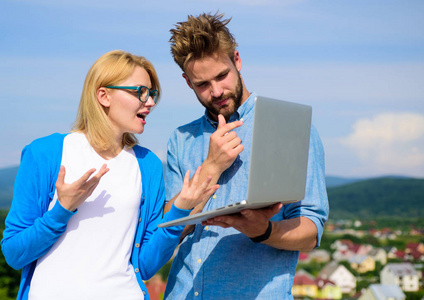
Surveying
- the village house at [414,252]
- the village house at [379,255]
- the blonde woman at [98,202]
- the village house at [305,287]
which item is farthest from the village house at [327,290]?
the blonde woman at [98,202]

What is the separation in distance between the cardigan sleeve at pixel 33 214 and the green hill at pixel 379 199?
99.5m

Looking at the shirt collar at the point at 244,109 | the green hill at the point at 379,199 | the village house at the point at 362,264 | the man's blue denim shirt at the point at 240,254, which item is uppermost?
the shirt collar at the point at 244,109

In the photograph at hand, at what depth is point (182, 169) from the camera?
2846 millimetres

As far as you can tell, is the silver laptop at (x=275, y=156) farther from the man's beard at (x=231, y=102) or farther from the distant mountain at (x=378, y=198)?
the distant mountain at (x=378, y=198)

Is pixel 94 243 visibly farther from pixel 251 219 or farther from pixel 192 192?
pixel 251 219

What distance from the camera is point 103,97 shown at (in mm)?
2662

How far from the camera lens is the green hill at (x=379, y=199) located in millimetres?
97250

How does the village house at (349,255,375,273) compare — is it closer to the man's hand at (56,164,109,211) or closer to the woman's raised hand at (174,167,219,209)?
the woman's raised hand at (174,167,219,209)

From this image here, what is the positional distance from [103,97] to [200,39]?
599 mm

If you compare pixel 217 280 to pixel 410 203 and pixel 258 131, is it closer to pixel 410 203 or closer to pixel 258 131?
pixel 258 131

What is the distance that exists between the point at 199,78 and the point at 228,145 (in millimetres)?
504

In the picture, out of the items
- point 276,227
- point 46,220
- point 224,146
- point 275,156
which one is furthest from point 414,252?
point 46,220

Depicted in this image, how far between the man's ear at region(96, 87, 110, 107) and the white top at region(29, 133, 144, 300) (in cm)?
21

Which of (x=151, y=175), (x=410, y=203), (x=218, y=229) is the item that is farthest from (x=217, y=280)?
(x=410, y=203)
